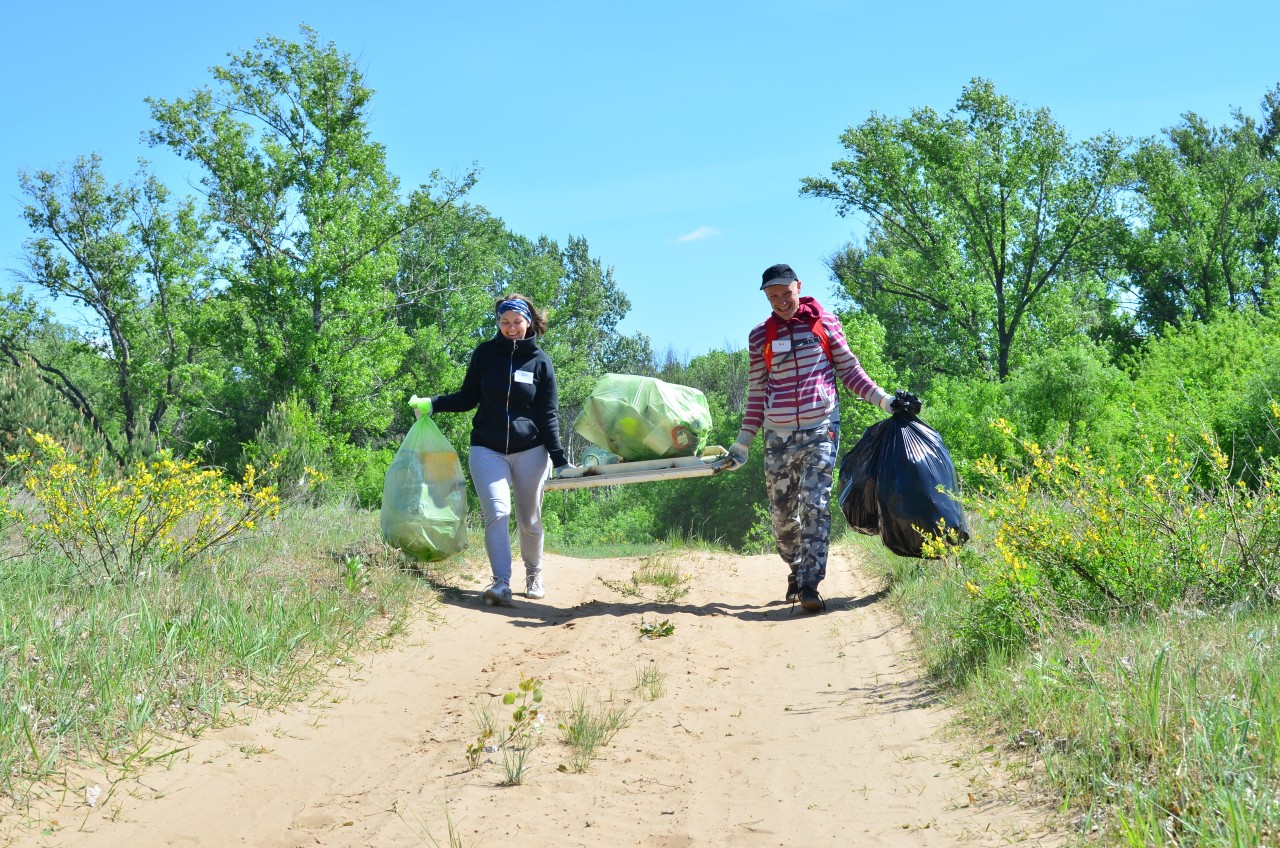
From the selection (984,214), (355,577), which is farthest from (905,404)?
(984,214)

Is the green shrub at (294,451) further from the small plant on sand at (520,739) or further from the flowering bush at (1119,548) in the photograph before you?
the flowering bush at (1119,548)

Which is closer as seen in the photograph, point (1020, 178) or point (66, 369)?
point (1020, 178)

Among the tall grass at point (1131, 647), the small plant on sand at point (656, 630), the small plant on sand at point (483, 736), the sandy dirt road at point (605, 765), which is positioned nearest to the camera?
the tall grass at point (1131, 647)

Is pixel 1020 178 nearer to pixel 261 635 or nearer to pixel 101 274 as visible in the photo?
pixel 101 274

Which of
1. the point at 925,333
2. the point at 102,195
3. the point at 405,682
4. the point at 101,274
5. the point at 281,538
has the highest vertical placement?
the point at 102,195

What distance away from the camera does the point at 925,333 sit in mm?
37812

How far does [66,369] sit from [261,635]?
132ft

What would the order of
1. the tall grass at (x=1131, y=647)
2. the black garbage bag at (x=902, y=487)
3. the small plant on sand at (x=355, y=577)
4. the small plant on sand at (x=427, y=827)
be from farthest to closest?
the black garbage bag at (x=902, y=487), the small plant on sand at (x=355, y=577), the small plant on sand at (x=427, y=827), the tall grass at (x=1131, y=647)

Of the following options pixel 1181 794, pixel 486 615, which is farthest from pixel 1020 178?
pixel 1181 794

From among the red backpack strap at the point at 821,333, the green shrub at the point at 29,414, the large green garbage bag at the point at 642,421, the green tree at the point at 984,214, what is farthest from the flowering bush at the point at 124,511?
the green tree at the point at 984,214

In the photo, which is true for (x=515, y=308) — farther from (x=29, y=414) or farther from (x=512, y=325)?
(x=29, y=414)

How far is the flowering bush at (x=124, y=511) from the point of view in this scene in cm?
585

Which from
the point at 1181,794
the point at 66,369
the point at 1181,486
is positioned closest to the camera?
the point at 1181,794

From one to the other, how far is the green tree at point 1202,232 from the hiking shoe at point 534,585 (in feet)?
→ 108
